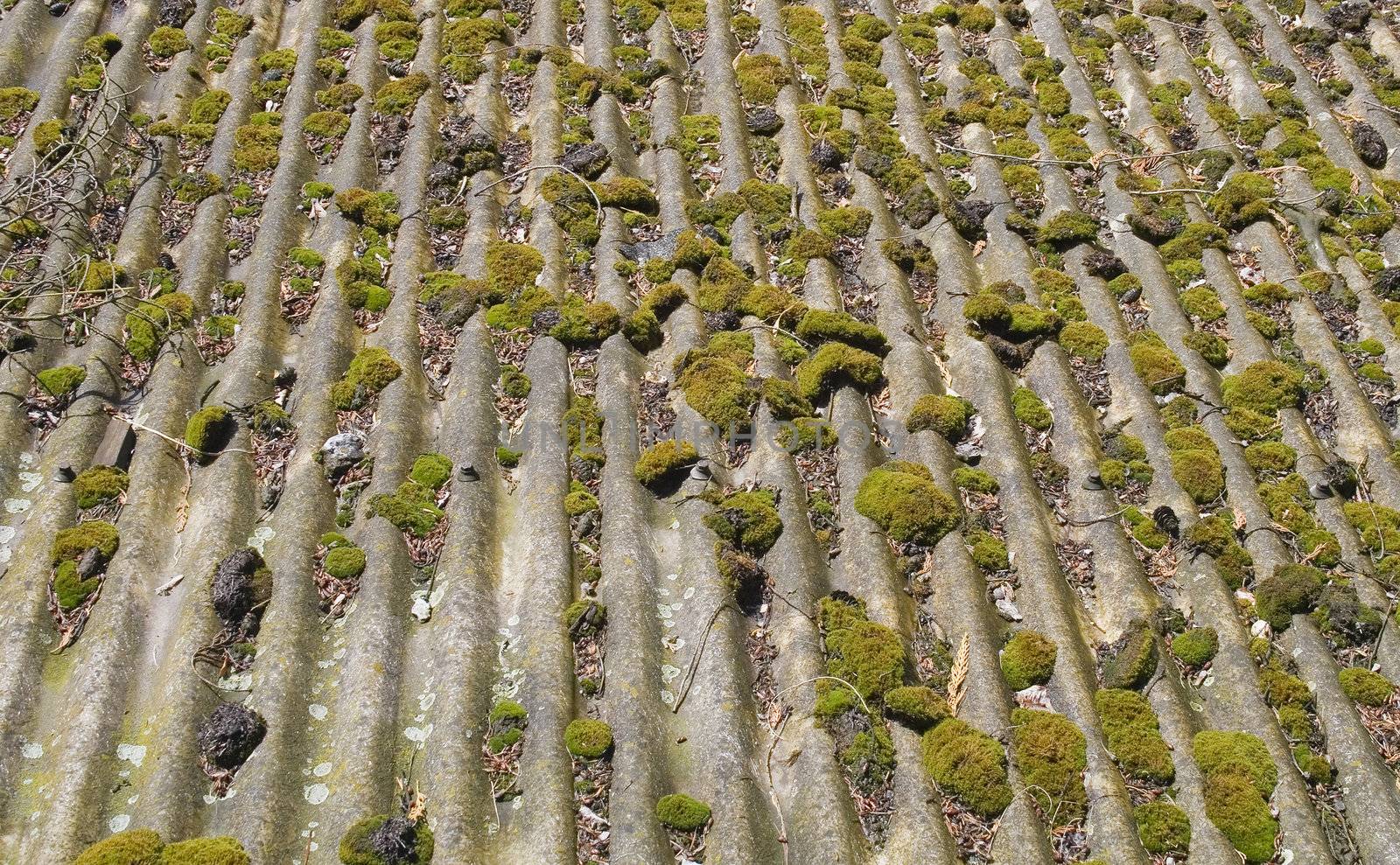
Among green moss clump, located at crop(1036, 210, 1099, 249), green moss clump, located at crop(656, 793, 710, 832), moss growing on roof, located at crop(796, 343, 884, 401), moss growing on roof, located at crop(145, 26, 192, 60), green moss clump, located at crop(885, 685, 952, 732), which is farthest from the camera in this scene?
moss growing on roof, located at crop(145, 26, 192, 60)

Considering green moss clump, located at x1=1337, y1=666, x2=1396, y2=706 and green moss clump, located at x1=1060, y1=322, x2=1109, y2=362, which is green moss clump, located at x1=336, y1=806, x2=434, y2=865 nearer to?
green moss clump, located at x1=1337, y1=666, x2=1396, y2=706

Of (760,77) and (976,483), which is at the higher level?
(760,77)

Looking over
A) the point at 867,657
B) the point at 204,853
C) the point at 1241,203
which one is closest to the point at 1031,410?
the point at 867,657

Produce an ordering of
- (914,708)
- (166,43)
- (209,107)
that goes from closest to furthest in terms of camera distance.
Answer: (914,708) < (209,107) < (166,43)

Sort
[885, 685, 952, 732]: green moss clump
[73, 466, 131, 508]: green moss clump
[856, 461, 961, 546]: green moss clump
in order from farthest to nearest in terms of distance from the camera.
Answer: [856, 461, 961, 546]: green moss clump
[73, 466, 131, 508]: green moss clump
[885, 685, 952, 732]: green moss clump

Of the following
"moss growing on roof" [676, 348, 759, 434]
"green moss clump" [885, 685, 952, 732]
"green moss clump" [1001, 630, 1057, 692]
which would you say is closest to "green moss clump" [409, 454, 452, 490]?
"moss growing on roof" [676, 348, 759, 434]

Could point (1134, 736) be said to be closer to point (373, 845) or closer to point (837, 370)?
point (837, 370)

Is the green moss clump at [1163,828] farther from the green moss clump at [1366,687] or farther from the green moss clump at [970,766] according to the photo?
the green moss clump at [1366,687]

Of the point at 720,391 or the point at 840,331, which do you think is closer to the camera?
the point at 720,391
